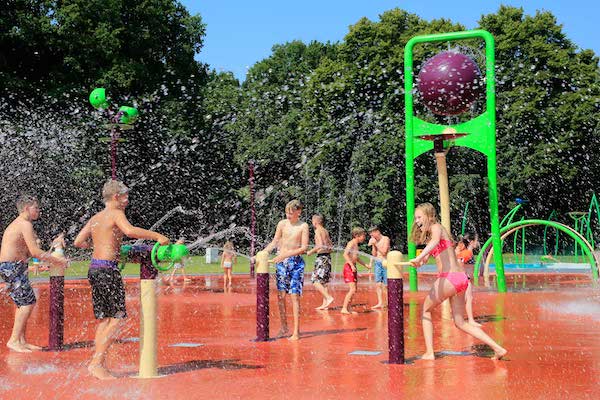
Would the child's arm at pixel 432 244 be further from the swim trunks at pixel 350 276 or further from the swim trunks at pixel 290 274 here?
the swim trunks at pixel 350 276

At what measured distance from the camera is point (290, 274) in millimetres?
9352

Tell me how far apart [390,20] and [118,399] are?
36098 millimetres

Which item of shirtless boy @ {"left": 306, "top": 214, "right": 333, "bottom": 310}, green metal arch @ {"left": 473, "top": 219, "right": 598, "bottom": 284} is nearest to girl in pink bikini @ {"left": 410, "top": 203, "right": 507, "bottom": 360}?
shirtless boy @ {"left": 306, "top": 214, "right": 333, "bottom": 310}

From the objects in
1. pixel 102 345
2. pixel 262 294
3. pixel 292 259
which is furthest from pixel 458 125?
pixel 102 345

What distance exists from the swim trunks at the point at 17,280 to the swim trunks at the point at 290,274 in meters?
2.86

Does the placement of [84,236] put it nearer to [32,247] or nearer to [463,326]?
[32,247]

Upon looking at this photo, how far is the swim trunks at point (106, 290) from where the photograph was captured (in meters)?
6.77

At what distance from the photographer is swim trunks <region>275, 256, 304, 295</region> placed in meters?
9.34

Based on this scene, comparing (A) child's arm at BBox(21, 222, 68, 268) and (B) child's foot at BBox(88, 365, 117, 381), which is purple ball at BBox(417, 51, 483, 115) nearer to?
(A) child's arm at BBox(21, 222, 68, 268)

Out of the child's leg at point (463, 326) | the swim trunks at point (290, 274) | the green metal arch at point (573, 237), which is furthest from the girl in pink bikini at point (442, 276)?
the green metal arch at point (573, 237)

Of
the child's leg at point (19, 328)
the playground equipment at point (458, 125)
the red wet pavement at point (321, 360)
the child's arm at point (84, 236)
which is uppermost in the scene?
the playground equipment at point (458, 125)

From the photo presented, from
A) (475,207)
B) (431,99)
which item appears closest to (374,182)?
(475,207)

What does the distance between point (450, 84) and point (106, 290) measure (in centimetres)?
776

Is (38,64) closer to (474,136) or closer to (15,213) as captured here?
(15,213)
